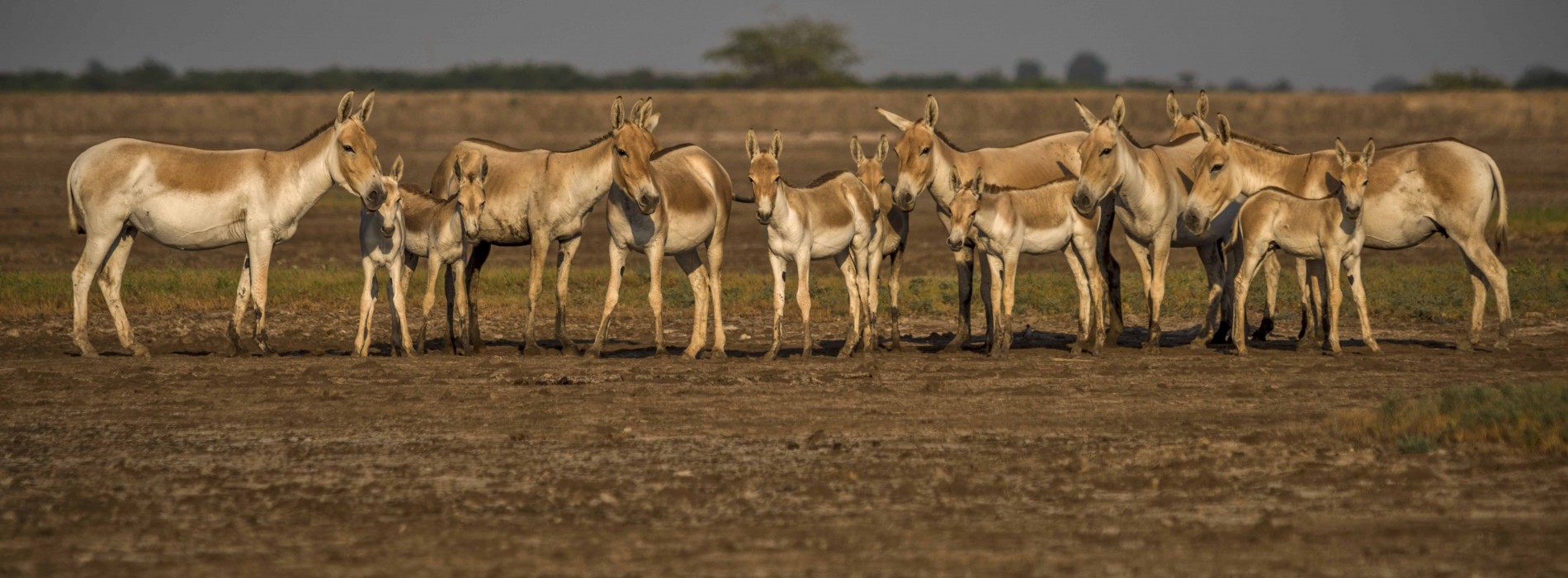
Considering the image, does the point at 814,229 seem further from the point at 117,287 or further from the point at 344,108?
the point at 117,287

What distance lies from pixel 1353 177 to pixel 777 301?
5611mm

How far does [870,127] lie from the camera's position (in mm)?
57938

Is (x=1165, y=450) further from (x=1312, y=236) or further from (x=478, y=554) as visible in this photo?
(x=1312, y=236)

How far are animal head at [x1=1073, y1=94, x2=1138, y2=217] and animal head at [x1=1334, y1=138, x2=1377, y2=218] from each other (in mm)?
2054

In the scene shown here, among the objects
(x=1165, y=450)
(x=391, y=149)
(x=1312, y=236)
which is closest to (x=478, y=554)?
(x=1165, y=450)

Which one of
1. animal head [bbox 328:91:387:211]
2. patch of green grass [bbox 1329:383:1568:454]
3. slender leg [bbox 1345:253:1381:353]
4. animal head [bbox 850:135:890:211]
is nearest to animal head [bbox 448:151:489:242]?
animal head [bbox 328:91:387:211]

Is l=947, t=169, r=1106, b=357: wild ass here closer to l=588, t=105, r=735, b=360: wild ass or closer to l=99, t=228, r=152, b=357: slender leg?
l=588, t=105, r=735, b=360: wild ass

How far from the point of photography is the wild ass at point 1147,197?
16.0 meters

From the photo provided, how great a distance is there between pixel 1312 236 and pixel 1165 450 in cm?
582

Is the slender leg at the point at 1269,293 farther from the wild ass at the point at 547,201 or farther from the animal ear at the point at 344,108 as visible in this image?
the animal ear at the point at 344,108

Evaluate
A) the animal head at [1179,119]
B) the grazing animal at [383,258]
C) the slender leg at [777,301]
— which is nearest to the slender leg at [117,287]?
the grazing animal at [383,258]

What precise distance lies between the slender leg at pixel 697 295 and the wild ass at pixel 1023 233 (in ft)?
9.12

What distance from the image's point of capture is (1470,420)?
36.6ft

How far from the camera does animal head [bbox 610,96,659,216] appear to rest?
15.3 m
